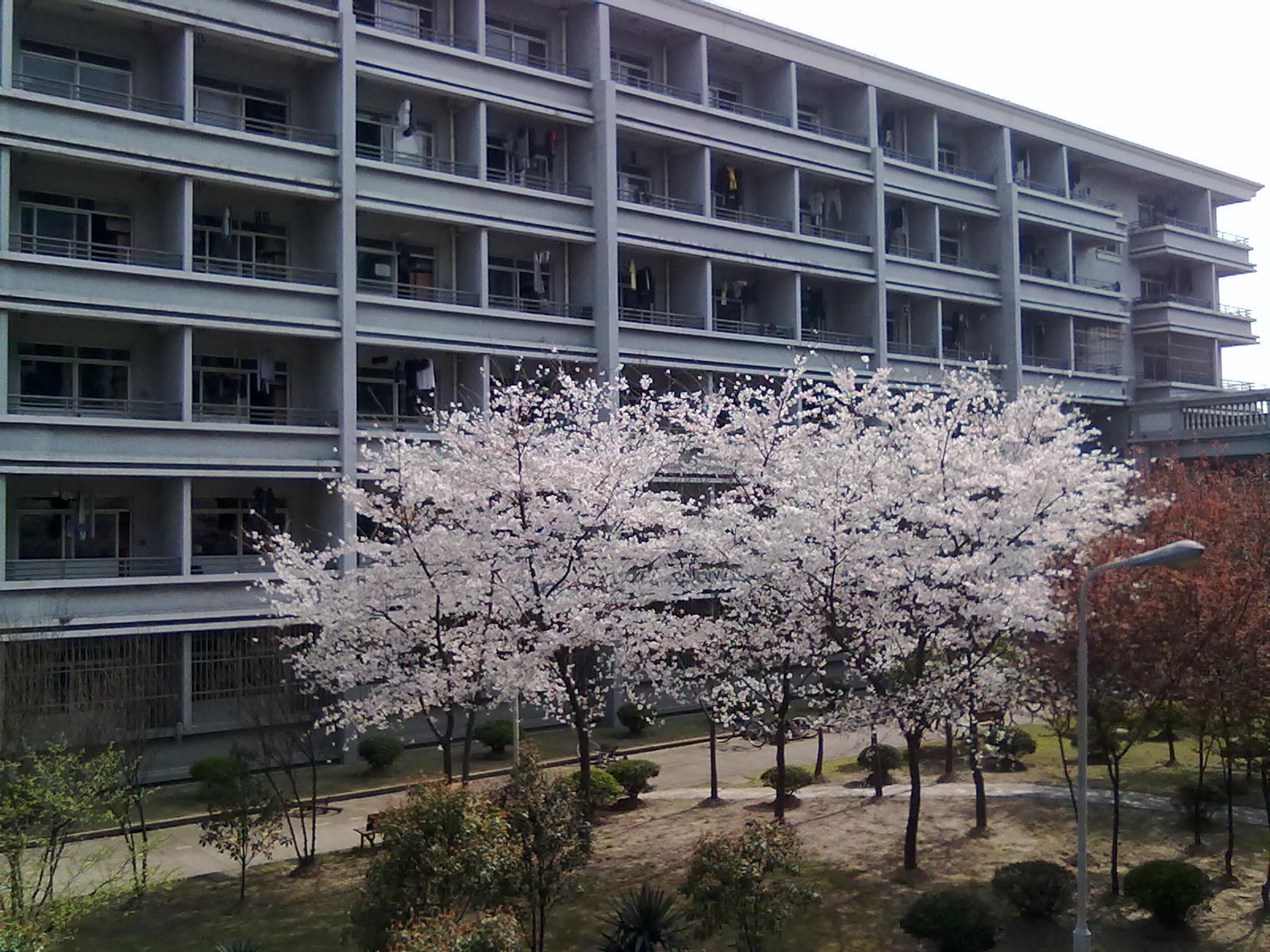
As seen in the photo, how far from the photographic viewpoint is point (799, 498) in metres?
21.2

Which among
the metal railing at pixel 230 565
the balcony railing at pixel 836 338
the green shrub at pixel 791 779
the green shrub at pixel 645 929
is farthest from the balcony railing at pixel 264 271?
the green shrub at pixel 645 929

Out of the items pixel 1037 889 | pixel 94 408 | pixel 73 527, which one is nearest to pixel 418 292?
pixel 94 408

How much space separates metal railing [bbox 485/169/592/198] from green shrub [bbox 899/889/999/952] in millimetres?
26105

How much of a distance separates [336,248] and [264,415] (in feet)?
17.0

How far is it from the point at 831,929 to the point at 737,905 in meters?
3.50

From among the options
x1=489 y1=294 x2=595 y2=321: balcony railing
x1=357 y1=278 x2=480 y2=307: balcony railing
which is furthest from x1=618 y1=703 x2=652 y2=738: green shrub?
x1=357 y1=278 x2=480 y2=307: balcony railing

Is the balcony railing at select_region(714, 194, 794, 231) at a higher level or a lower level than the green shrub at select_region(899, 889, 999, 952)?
higher

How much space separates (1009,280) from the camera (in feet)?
167

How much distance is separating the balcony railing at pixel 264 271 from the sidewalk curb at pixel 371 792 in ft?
45.3

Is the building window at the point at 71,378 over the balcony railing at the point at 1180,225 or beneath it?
beneath

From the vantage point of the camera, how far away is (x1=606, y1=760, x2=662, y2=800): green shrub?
25.7m

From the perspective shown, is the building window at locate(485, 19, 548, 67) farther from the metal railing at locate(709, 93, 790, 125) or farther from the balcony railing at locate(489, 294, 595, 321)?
the balcony railing at locate(489, 294, 595, 321)

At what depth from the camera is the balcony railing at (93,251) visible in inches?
1147

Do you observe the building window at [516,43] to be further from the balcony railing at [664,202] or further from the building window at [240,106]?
the building window at [240,106]
